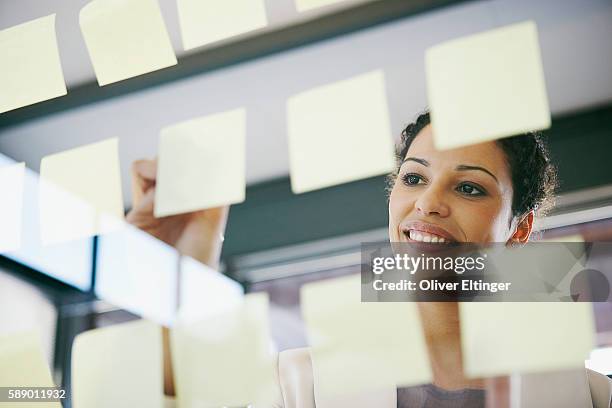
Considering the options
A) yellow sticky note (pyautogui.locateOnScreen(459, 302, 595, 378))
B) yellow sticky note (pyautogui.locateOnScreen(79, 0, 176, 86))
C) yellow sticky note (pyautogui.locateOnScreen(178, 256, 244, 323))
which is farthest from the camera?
yellow sticky note (pyautogui.locateOnScreen(79, 0, 176, 86))

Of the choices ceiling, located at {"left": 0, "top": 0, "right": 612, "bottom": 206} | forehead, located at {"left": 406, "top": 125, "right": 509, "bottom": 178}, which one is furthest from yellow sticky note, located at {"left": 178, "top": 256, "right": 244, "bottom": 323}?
forehead, located at {"left": 406, "top": 125, "right": 509, "bottom": 178}

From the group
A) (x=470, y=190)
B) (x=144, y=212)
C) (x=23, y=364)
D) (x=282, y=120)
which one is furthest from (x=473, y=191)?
(x=23, y=364)

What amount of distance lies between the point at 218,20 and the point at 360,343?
15.9 inches

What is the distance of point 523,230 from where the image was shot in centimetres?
58

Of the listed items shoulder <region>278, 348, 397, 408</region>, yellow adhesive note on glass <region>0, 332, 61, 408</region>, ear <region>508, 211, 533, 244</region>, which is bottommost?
shoulder <region>278, 348, 397, 408</region>

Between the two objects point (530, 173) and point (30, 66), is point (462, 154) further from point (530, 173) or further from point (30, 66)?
point (30, 66)

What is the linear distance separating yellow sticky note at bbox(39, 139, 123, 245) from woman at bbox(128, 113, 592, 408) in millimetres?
283

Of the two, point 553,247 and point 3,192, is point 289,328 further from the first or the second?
point 3,192

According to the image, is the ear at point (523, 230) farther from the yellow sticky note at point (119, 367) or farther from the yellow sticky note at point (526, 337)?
the yellow sticky note at point (119, 367)

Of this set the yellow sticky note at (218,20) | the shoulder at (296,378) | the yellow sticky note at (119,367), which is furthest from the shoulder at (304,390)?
the yellow sticky note at (218,20)

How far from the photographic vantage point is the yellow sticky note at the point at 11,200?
79 centimetres

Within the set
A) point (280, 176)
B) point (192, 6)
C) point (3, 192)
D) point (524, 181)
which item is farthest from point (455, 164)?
point (3, 192)

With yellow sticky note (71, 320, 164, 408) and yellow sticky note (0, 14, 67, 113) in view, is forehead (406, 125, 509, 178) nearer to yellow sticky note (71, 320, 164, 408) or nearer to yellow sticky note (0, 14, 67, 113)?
yellow sticky note (71, 320, 164, 408)

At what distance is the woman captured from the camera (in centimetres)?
57
